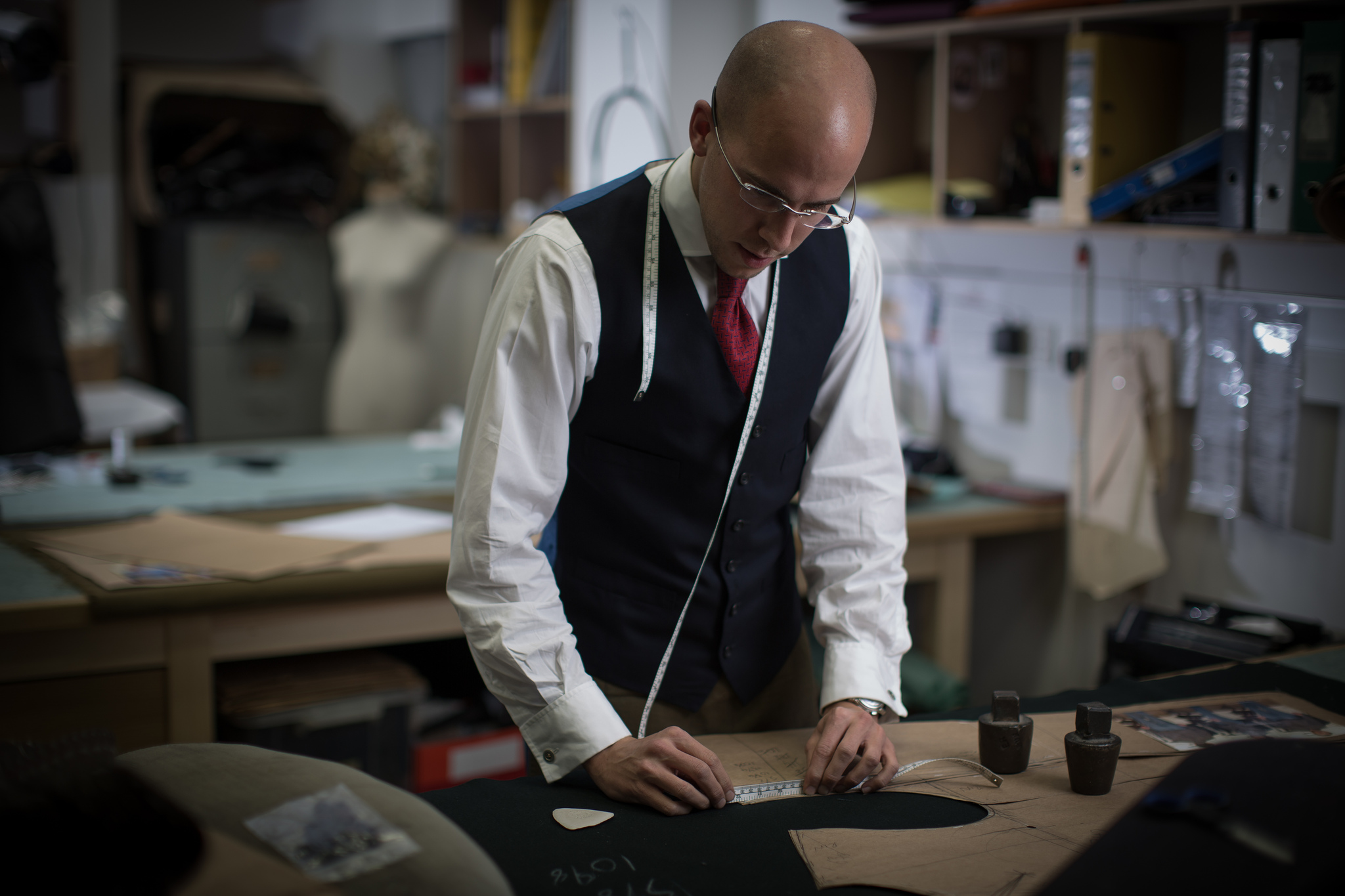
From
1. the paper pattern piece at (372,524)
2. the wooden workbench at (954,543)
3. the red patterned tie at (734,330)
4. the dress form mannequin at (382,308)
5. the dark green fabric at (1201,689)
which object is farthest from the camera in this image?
the dress form mannequin at (382,308)

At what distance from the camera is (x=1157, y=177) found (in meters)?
2.07

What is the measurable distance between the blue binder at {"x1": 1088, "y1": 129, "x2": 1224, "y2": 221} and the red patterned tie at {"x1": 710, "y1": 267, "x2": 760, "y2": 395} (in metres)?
1.09

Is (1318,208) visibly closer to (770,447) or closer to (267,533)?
(770,447)

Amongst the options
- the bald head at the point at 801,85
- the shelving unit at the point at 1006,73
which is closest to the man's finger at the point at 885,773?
the bald head at the point at 801,85

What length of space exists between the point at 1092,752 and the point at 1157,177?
1.28 metres

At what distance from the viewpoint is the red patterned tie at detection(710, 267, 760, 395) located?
135 cm

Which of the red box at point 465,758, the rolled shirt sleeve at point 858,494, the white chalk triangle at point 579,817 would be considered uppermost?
the rolled shirt sleeve at point 858,494

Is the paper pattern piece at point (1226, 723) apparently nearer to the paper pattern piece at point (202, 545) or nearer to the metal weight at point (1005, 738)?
the metal weight at point (1005, 738)

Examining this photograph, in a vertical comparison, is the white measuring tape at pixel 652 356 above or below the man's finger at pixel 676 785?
above

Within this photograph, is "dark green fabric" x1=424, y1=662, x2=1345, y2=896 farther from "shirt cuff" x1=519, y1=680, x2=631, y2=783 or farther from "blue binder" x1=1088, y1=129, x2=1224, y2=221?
"blue binder" x1=1088, y1=129, x2=1224, y2=221

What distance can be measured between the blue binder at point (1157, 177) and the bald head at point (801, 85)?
3.53 feet

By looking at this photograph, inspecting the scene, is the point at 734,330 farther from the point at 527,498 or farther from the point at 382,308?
the point at 382,308

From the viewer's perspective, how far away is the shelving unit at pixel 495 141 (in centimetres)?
399

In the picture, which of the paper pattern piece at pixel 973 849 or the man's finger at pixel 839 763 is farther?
the man's finger at pixel 839 763
